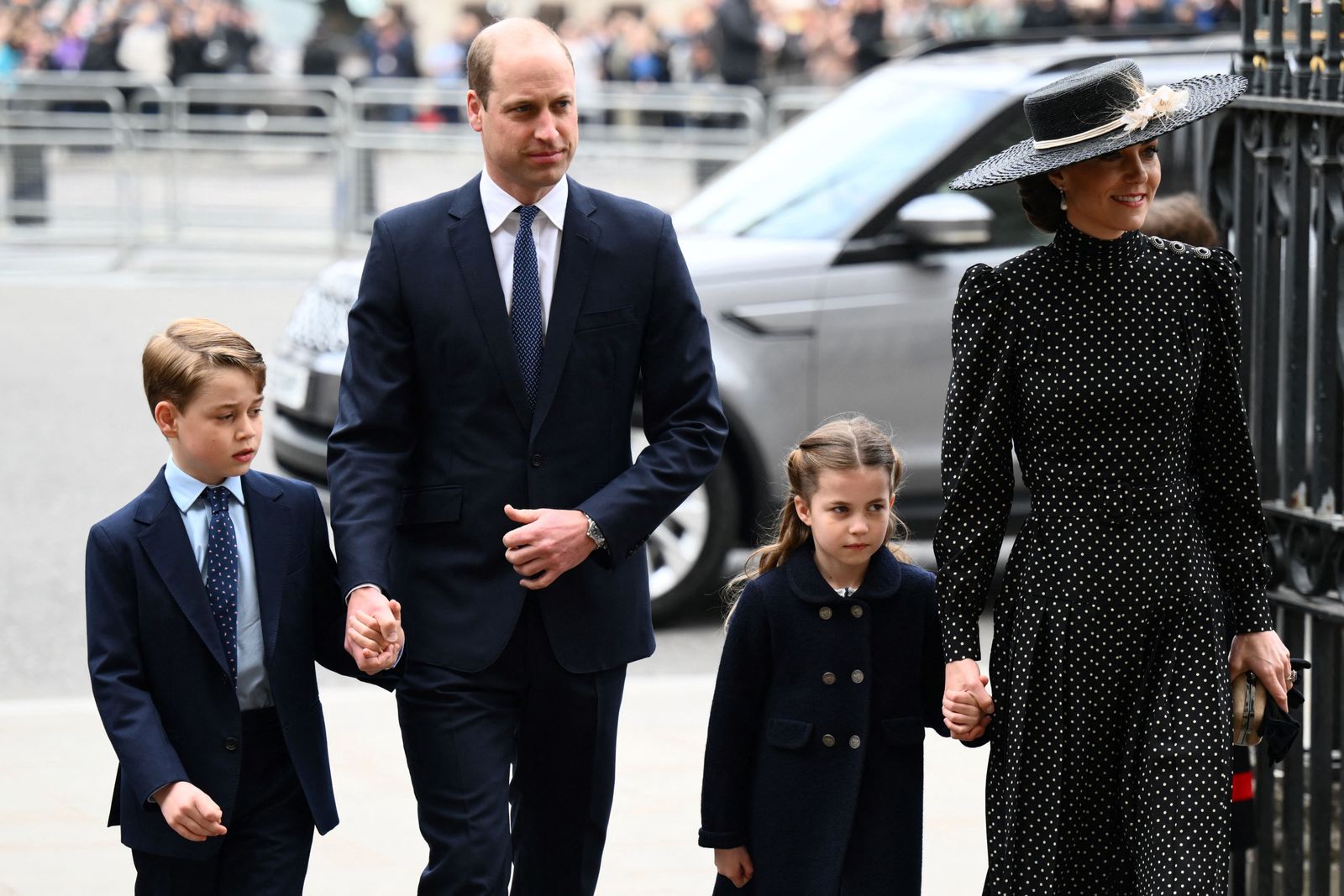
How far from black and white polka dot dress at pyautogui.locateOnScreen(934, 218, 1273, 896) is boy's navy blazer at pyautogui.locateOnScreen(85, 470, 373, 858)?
115 centimetres

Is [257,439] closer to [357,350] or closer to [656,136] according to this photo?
[357,350]

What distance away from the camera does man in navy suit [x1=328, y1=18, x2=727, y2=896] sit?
11.8ft

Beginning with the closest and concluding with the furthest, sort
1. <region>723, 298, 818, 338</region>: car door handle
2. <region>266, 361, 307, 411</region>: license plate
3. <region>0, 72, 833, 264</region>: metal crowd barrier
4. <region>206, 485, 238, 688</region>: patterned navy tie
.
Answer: <region>206, 485, 238, 688</region>: patterned navy tie < <region>723, 298, 818, 338</region>: car door handle < <region>266, 361, 307, 411</region>: license plate < <region>0, 72, 833, 264</region>: metal crowd barrier

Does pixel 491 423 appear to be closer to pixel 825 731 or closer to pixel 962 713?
pixel 825 731

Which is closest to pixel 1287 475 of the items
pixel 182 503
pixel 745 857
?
pixel 745 857

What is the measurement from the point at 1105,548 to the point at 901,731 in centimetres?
56

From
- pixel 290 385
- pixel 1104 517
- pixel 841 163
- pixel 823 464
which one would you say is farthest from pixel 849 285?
pixel 1104 517

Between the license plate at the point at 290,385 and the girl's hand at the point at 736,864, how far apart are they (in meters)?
4.32

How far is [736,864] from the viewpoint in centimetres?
377

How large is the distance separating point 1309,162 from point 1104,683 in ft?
3.94

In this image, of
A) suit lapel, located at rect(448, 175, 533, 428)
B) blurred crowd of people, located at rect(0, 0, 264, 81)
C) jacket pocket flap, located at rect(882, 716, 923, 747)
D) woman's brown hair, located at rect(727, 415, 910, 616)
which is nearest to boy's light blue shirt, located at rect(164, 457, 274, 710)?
suit lapel, located at rect(448, 175, 533, 428)

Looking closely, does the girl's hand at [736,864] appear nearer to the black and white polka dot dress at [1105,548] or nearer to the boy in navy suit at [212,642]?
the black and white polka dot dress at [1105,548]

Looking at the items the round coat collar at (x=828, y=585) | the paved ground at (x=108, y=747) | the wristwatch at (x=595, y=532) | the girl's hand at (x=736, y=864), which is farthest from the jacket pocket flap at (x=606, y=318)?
the paved ground at (x=108, y=747)

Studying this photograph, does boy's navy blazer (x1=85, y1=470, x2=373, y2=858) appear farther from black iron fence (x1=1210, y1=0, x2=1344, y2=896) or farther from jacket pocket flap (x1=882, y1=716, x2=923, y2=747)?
black iron fence (x1=1210, y1=0, x2=1344, y2=896)
